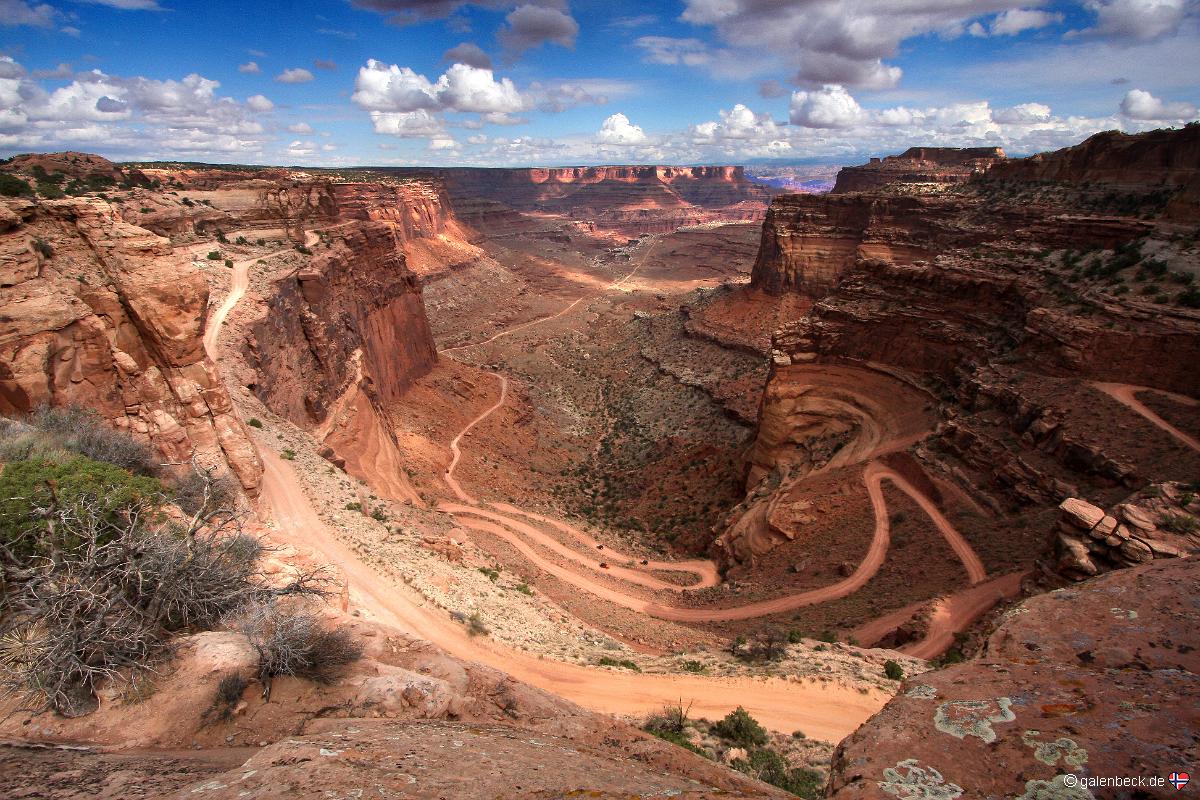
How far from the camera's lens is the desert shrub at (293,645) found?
784cm

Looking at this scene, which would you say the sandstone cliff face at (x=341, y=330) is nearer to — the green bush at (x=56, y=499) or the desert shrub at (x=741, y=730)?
the green bush at (x=56, y=499)

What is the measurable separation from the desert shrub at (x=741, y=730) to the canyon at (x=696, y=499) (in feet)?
1.60

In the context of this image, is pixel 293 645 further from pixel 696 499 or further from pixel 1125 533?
pixel 696 499

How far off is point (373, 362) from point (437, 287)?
159 ft

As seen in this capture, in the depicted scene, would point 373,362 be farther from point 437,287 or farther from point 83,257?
point 437,287

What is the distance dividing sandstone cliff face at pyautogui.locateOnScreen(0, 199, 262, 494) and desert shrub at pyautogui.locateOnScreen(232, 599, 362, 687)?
8.93 metres

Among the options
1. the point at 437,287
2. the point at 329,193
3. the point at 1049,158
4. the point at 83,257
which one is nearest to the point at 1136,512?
the point at 83,257

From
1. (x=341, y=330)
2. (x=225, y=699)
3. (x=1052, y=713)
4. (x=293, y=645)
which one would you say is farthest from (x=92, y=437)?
(x=341, y=330)

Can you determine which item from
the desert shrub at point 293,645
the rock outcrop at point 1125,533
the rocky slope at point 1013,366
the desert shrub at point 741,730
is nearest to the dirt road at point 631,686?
the desert shrub at point 741,730

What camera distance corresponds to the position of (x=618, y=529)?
32.3 m

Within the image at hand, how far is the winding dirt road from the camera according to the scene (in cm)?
1822

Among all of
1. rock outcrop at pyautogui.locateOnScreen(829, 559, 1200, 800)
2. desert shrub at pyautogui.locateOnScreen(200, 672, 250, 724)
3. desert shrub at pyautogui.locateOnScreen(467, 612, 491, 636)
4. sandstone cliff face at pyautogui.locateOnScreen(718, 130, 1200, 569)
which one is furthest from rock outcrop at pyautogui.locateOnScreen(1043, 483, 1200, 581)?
desert shrub at pyautogui.locateOnScreen(200, 672, 250, 724)

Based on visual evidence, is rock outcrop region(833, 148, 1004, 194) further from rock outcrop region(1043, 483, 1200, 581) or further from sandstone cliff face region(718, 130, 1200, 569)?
rock outcrop region(1043, 483, 1200, 581)

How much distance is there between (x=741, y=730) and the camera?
458 inches
